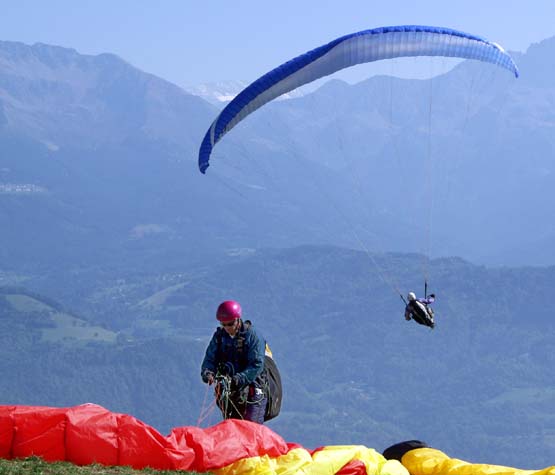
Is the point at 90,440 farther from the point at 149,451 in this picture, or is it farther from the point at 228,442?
the point at 228,442

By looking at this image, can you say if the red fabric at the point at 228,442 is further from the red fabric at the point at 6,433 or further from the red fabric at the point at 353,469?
the red fabric at the point at 6,433

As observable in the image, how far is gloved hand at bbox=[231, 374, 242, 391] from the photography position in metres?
13.3

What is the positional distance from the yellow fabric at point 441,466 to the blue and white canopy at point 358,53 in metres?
7.50

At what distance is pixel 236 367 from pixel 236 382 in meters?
0.30

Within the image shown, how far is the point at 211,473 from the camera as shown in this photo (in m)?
12.2

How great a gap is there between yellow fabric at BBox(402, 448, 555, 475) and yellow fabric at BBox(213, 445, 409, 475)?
1.41 ft

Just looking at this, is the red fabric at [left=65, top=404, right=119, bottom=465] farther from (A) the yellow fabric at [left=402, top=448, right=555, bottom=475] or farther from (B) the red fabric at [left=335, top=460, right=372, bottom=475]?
(A) the yellow fabric at [left=402, top=448, right=555, bottom=475]

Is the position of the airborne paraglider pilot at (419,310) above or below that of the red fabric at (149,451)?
above

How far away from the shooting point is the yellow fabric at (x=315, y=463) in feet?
40.4

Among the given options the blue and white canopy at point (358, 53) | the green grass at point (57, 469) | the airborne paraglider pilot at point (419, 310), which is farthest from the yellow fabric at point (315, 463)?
the blue and white canopy at point (358, 53)

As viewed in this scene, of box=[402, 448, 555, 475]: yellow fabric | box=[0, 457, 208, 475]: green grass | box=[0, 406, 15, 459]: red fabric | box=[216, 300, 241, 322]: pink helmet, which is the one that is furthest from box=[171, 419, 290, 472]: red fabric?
box=[0, 406, 15, 459]: red fabric

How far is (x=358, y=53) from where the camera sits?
17250 millimetres

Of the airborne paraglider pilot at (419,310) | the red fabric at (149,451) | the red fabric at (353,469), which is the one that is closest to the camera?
the red fabric at (149,451)

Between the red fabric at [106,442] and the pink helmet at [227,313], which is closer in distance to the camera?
the red fabric at [106,442]
